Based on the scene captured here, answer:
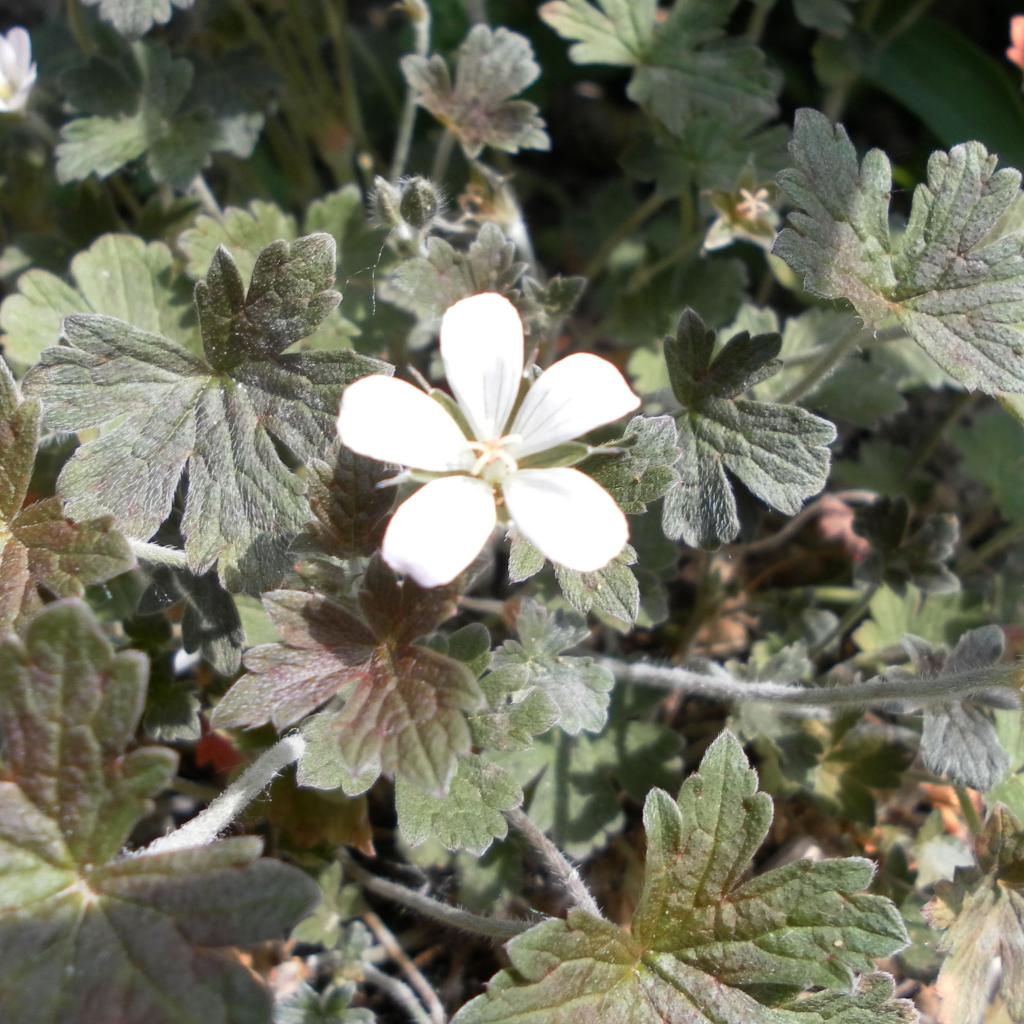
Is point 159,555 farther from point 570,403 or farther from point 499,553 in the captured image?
point 499,553

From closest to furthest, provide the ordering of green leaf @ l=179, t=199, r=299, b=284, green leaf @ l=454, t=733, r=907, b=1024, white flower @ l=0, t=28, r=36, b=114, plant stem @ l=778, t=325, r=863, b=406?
1. green leaf @ l=454, t=733, r=907, b=1024
2. plant stem @ l=778, t=325, r=863, b=406
3. white flower @ l=0, t=28, r=36, b=114
4. green leaf @ l=179, t=199, r=299, b=284

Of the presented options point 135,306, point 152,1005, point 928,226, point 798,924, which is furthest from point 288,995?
point 928,226

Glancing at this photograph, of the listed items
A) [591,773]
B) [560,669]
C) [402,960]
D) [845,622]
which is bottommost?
[402,960]

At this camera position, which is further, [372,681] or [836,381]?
[836,381]

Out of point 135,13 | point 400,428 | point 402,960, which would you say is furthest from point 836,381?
point 135,13

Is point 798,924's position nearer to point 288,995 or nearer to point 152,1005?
point 152,1005

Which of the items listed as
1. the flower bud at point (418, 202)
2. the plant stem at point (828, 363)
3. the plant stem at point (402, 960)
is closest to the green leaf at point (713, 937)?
the plant stem at point (402, 960)

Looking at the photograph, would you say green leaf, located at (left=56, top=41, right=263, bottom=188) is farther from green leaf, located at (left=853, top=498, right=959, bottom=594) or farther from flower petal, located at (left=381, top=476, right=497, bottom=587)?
green leaf, located at (left=853, top=498, right=959, bottom=594)

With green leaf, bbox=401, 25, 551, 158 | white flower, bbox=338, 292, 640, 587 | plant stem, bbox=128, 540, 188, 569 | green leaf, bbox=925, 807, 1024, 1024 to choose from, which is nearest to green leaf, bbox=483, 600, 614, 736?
white flower, bbox=338, 292, 640, 587
